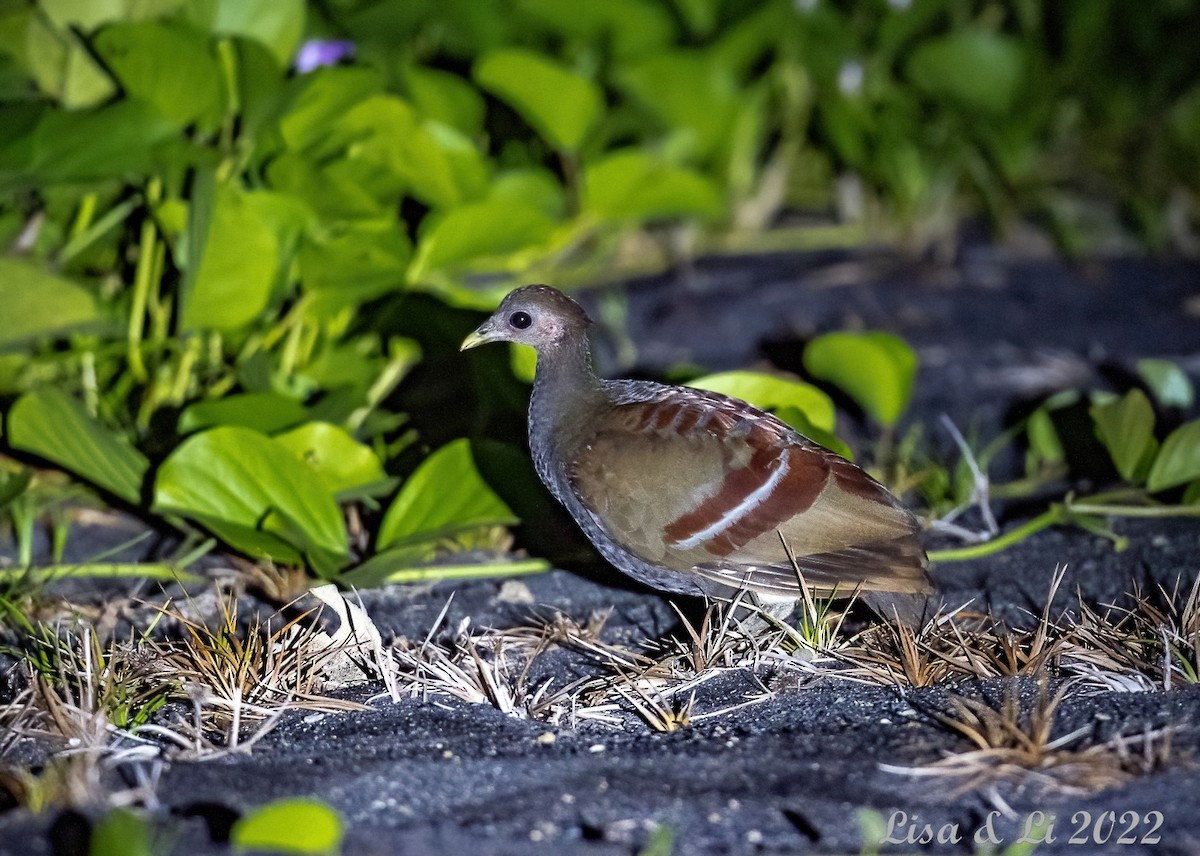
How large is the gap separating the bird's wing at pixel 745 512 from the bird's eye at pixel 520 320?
0.41 meters

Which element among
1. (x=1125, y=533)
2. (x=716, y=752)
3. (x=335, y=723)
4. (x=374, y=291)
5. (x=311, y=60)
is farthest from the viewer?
(x=311, y=60)

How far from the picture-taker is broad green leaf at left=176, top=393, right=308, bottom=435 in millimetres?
3229

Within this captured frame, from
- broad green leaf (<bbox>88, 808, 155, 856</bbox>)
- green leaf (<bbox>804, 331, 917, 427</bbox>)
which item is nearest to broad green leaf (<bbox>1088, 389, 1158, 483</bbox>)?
green leaf (<bbox>804, 331, 917, 427</bbox>)

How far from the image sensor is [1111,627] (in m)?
2.55

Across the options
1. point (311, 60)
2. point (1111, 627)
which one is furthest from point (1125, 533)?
point (311, 60)

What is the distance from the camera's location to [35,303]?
3350 millimetres

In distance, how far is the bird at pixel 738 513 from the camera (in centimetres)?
266

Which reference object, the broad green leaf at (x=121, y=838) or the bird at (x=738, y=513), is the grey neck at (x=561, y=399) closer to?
the bird at (x=738, y=513)

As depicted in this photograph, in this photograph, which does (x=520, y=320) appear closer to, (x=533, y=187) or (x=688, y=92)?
(x=533, y=187)

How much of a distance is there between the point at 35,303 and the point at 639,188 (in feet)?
6.77

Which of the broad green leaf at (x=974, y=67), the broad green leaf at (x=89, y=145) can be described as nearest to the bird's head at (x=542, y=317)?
the broad green leaf at (x=89, y=145)

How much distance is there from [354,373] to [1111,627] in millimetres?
2183

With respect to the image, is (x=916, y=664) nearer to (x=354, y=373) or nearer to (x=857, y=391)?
(x=857, y=391)

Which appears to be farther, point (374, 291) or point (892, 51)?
point (892, 51)
